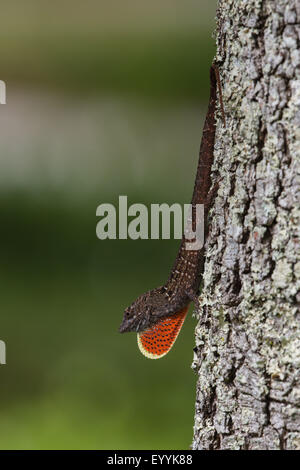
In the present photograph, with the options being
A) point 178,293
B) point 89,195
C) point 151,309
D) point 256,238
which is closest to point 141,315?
point 151,309

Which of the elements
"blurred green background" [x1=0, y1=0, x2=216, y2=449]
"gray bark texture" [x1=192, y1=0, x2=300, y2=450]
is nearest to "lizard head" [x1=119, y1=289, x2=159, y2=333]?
"gray bark texture" [x1=192, y1=0, x2=300, y2=450]

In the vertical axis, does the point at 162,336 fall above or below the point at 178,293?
below

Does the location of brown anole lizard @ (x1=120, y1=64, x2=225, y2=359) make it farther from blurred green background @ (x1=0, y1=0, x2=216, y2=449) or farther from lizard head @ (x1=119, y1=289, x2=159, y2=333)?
blurred green background @ (x1=0, y1=0, x2=216, y2=449)

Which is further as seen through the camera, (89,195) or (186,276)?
(89,195)

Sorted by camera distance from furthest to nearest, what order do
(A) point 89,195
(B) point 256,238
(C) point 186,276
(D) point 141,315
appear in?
(A) point 89,195 < (D) point 141,315 < (C) point 186,276 < (B) point 256,238

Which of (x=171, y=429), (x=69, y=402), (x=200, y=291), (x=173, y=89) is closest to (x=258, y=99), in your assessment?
(x=200, y=291)

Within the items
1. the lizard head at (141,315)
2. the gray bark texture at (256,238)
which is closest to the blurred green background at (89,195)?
the lizard head at (141,315)

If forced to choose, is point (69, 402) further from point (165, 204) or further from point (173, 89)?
point (173, 89)

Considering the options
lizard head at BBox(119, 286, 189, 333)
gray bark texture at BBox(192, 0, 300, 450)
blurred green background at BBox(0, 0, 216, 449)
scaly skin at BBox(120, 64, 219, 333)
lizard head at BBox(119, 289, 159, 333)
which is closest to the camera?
gray bark texture at BBox(192, 0, 300, 450)

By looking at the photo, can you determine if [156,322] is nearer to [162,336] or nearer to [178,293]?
[162,336]
